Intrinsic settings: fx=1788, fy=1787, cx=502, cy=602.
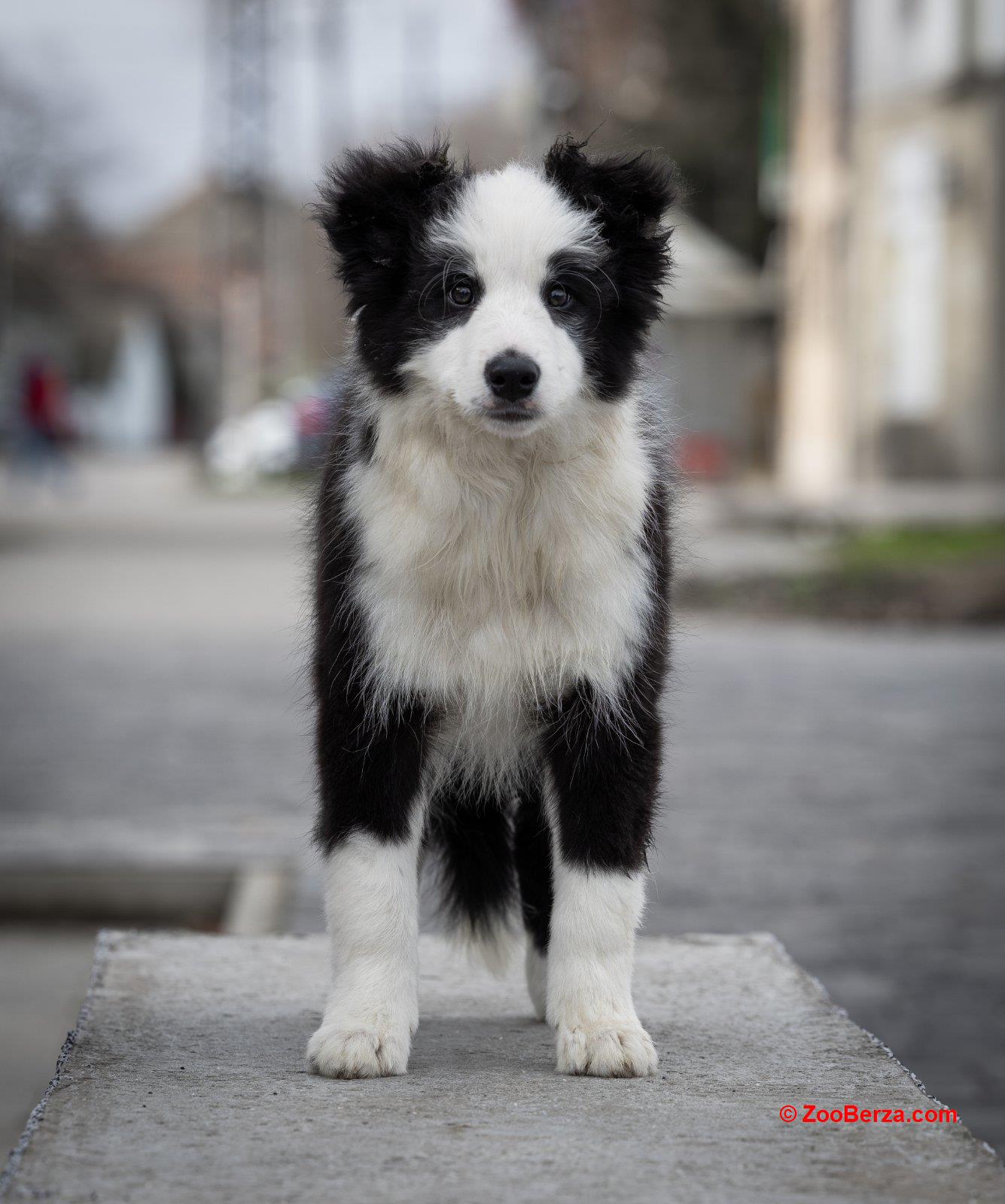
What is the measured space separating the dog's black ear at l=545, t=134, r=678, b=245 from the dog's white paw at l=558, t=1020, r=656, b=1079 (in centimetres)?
153

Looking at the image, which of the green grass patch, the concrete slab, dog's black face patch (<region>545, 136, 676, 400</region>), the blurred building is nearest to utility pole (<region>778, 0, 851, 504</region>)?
the blurred building

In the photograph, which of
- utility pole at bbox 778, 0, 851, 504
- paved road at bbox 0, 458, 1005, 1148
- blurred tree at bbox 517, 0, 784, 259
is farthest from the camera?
blurred tree at bbox 517, 0, 784, 259

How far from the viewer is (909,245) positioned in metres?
21.8

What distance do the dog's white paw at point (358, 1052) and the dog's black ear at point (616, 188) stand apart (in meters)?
A: 1.60

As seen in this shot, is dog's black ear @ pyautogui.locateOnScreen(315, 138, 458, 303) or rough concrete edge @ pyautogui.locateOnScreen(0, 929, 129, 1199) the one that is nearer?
rough concrete edge @ pyautogui.locateOnScreen(0, 929, 129, 1199)

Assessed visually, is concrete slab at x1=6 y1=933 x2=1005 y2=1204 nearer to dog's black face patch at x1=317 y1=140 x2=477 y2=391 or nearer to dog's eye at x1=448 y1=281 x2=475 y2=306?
dog's black face patch at x1=317 y1=140 x2=477 y2=391

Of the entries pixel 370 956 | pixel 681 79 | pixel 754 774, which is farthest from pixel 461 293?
pixel 681 79

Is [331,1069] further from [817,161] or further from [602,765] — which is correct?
[817,161]

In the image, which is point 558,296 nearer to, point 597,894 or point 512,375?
point 512,375

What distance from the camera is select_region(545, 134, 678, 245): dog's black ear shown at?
3.45m

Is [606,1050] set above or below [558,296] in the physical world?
below

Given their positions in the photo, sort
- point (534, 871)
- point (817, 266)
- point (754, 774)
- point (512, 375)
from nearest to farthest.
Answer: point (512, 375) → point (534, 871) → point (754, 774) → point (817, 266)

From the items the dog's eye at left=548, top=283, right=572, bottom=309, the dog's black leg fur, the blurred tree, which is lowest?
the dog's black leg fur

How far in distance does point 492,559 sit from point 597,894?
26.6 inches
